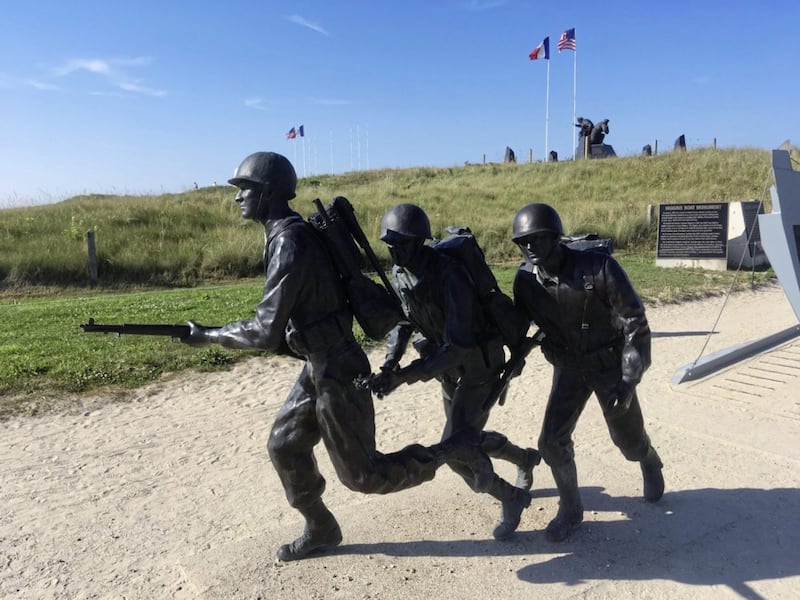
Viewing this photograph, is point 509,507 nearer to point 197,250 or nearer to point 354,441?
point 354,441

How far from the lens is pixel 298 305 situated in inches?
120

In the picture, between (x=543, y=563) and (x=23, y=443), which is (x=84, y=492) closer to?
(x=23, y=443)

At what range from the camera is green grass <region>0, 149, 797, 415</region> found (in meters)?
7.62

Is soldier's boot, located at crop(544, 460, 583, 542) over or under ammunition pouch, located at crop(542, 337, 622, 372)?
under

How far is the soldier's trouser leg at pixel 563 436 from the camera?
3.67 meters

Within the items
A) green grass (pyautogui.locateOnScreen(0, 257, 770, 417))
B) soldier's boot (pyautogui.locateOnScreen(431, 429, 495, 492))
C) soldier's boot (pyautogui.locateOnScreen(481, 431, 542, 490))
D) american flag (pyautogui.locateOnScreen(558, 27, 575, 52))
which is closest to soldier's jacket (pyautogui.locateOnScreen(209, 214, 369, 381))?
soldier's boot (pyautogui.locateOnScreen(431, 429, 495, 492))

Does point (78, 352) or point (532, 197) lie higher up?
point (532, 197)

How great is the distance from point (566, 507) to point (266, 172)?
8.25 ft

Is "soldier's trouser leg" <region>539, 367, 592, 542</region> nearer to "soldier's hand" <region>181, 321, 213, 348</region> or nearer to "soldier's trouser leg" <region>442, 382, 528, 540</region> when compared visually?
"soldier's trouser leg" <region>442, 382, 528, 540</region>

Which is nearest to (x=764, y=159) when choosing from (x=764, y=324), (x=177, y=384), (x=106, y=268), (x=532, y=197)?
(x=532, y=197)

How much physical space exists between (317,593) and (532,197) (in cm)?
2605

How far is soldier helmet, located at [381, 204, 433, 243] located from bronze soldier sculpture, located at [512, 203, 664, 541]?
0.49 m

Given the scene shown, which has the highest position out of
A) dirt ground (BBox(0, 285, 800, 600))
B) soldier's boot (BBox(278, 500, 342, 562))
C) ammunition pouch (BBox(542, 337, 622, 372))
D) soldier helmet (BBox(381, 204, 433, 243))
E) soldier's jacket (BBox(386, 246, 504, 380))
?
soldier helmet (BBox(381, 204, 433, 243))

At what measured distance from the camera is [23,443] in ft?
17.9
